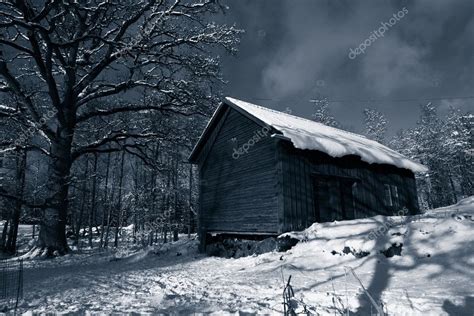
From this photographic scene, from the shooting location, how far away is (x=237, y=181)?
13.6 metres

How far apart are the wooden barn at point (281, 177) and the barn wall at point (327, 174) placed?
4cm

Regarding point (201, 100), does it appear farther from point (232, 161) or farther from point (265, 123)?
point (265, 123)

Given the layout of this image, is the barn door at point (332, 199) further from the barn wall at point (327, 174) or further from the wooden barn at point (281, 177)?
the barn wall at point (327, 174)

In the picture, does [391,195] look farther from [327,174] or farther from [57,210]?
[57,210]

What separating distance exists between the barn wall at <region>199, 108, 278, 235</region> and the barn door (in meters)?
2.30

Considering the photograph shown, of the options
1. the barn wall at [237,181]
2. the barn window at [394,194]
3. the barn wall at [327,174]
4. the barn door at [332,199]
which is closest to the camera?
the barn wall at [327,174]

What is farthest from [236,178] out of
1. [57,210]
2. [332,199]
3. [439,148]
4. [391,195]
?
[439,148]

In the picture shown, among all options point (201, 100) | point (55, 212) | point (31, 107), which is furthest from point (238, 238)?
point (31, 107)

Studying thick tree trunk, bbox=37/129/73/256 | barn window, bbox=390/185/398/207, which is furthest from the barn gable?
barn window, bbox=390/185/398/207

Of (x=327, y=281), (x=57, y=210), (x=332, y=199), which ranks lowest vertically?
(x=327, y=281)

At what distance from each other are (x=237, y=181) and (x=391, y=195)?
28.5 ft

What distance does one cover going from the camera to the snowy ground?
459 centimetres

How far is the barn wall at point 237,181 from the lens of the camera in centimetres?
1171

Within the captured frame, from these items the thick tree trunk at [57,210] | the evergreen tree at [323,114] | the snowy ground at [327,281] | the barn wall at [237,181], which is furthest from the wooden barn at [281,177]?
the evergreen tree at [323,114]
